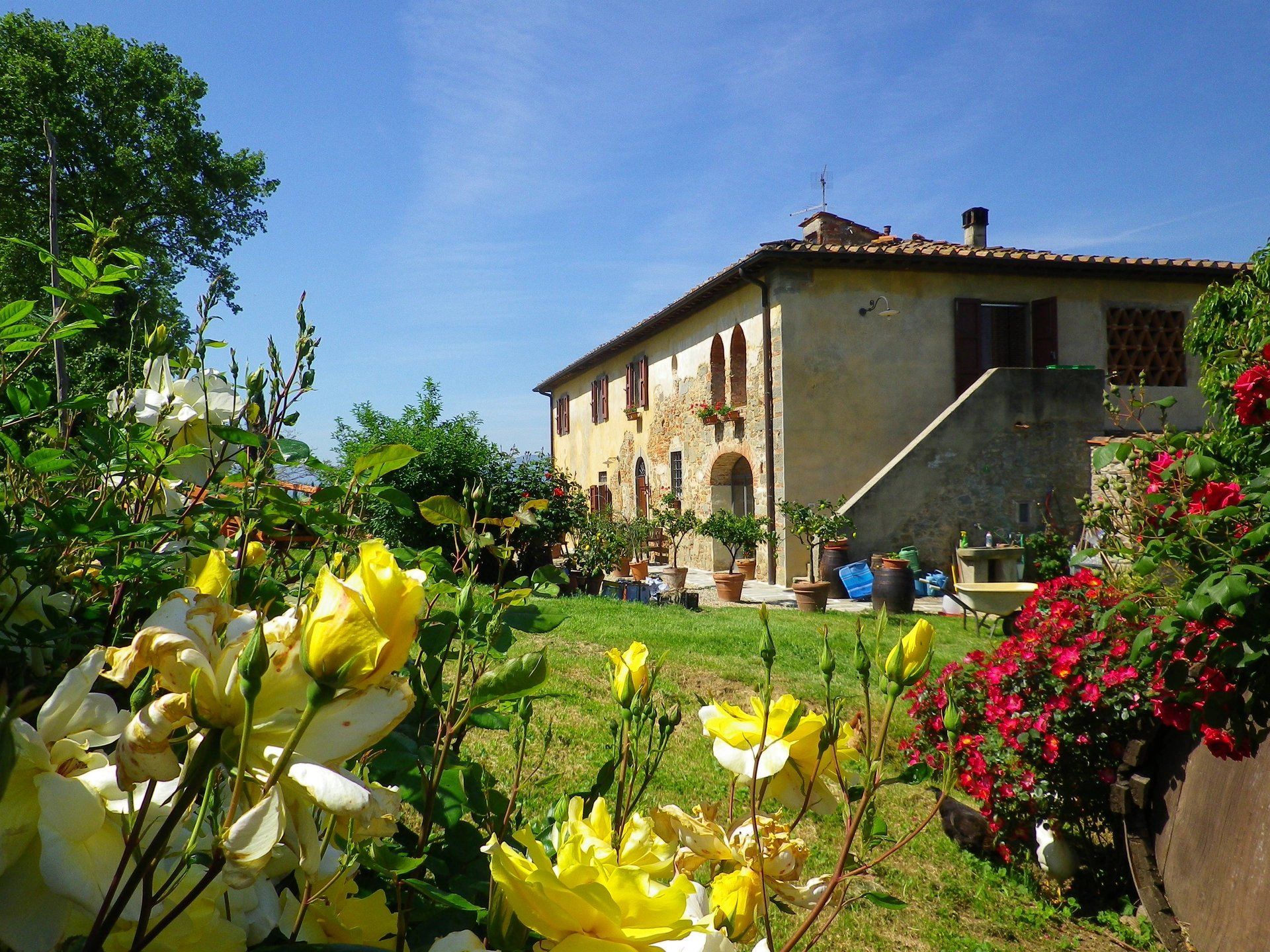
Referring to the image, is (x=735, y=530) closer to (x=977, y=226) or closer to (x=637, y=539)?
(x=637, y=539)

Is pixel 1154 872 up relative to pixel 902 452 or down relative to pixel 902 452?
down

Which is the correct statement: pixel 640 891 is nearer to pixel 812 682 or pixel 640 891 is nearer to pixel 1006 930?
pixel 1006 930

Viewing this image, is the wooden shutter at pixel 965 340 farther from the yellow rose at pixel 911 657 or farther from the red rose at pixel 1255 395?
the yellow rose at pixel 911 657

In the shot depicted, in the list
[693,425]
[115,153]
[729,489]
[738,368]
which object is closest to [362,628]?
[738,368]

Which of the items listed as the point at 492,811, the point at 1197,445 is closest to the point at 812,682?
the point at 1197,445

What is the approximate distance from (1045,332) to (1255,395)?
12.0 metres

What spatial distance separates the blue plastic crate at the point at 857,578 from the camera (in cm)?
1095

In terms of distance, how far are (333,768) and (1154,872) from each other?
136 inches

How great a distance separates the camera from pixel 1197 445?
2420 millimetres

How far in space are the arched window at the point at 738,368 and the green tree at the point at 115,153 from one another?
9.73m

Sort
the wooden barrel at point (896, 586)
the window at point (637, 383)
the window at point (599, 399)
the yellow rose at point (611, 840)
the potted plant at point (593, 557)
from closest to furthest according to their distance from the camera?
1. the yellow rose at point (611, 840)
2. the wooden barrel at point (896, 586)
3. the potted plant at point (593, 557)
4. the window at point (637, 383)
5. the window at point (599, 399)

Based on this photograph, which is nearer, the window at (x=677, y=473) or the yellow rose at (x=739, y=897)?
the yellow rose at (x=739, y=897)

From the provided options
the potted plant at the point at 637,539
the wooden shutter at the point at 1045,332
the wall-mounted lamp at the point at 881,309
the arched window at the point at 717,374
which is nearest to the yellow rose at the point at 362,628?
the potted plant at the point at 637,539

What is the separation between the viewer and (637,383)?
58.0 ft
